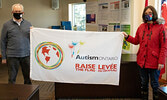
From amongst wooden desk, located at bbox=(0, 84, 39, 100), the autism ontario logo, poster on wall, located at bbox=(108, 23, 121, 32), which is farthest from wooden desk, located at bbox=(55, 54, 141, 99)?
poster on wall, located at bbox=(108, 23, 121, 32)

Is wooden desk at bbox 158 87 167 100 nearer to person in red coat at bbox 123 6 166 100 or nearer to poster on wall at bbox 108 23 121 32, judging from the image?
person in red coat at bbox 123 6 166 100

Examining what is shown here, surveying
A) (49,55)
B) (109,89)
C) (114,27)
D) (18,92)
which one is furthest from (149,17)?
(114,27)

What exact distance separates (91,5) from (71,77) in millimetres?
3239

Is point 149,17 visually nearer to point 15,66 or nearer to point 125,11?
point 125,11

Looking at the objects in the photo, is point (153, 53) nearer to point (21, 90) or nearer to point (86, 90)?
point (86, 90)

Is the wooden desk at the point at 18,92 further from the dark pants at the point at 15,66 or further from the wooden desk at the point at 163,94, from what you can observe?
the wooden desk at the point at 163,94

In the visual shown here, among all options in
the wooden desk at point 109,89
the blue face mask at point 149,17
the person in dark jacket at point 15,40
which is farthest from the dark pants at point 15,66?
the blue face mask at point 149,17

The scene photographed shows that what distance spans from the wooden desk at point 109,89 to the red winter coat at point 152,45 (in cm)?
56

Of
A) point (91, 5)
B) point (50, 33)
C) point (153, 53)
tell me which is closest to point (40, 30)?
point (50, 33)

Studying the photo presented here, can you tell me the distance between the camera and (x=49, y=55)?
100 inches

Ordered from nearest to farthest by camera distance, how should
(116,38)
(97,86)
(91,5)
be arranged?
(116,38) → (97,86) → (91,5)

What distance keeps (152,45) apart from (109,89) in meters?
1.07

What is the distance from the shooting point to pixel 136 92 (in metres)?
3.01

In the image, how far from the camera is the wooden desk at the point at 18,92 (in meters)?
1.59
